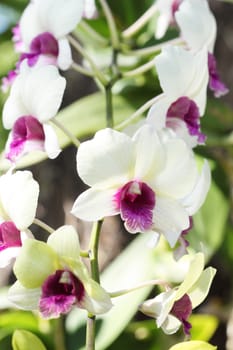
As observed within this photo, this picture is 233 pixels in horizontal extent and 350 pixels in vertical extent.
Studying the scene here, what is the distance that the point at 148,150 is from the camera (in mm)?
799

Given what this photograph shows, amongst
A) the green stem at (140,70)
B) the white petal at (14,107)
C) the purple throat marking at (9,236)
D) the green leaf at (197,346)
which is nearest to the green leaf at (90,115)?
the green stem at (140,70)

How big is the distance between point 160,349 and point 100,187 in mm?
589

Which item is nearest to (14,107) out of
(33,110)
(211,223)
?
(33,110)

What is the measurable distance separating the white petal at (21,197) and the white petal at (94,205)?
0.13 ft

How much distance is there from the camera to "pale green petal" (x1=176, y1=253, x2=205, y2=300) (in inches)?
30.8

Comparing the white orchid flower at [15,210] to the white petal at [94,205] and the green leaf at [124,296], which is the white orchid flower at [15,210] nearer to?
the white petal at [94,205]

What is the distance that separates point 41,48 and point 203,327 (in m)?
0.56

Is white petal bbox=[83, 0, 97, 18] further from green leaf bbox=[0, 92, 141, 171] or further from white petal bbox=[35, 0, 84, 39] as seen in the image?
green leaf bbox=[0, 92, 141, 171]

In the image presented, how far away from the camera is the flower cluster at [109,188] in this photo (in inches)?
30.7

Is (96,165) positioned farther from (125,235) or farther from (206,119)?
(125,235)

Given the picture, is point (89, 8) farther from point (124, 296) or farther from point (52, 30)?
point (124, 296)

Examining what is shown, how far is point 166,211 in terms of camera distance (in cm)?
83

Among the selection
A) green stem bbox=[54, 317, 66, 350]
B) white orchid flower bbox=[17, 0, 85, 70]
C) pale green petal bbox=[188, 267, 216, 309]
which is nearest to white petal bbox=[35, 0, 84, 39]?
white orchid flower bbox=[17, 0, 85, 70]

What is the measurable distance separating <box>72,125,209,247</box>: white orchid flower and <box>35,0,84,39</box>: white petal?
242 millimetres
